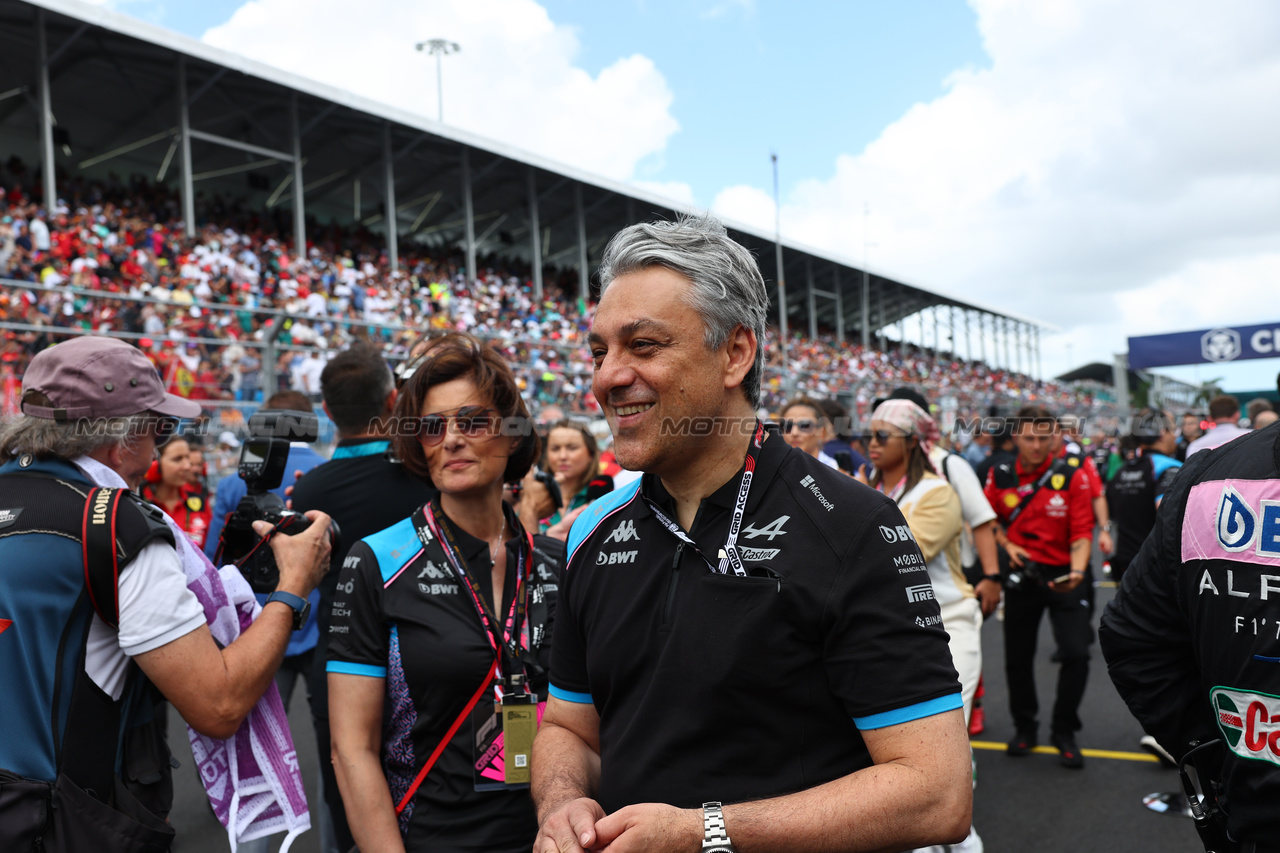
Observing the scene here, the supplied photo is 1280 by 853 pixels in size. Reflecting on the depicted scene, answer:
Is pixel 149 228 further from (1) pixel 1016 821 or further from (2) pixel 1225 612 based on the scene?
(2) pixel 1225 612

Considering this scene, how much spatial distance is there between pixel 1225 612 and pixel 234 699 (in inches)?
82.2

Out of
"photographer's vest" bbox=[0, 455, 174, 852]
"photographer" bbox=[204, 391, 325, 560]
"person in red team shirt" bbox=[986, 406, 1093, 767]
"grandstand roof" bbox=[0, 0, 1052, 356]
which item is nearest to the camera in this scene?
"photographer's vest" bbox=[0, 455, 174, 852]

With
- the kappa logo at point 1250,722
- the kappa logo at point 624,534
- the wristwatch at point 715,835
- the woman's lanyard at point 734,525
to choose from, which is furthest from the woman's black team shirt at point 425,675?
the kappa logo at point 1250,722

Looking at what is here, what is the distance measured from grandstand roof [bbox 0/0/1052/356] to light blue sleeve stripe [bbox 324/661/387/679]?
17227 millimetres

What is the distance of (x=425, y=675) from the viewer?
2.12m

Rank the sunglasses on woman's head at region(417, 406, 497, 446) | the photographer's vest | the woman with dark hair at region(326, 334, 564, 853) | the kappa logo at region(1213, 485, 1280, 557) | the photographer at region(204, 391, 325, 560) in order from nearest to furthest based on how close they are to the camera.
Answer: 1. the kappa logo at region(1213, 485, 1280, 557)
2. the photographer's vest
3. the woman with dark hair at region(326, 334, 564, 853)
4. the sunglasses on woman's head at region(417, 406, 497, 446)
5. the photographer at region(204, 391, 325, 560)

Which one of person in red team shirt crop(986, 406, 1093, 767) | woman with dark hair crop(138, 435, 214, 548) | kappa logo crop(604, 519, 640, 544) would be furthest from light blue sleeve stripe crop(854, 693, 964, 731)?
woman with dark hair crop(138, 435, 214, 548)

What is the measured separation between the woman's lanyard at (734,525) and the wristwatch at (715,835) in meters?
0.36

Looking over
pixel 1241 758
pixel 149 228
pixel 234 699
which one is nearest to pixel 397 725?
pixel 234 699

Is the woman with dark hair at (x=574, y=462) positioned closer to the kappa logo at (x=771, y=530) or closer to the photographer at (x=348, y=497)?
the photographer at (x=348, y=497)

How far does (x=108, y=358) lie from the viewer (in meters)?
2.20

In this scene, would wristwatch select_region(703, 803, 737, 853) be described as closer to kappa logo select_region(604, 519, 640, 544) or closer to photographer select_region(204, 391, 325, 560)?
kappa logo select_region(604, 519, 640, 544)

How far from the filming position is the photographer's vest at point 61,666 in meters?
1.83

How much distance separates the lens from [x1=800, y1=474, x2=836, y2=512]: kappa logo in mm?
1440
